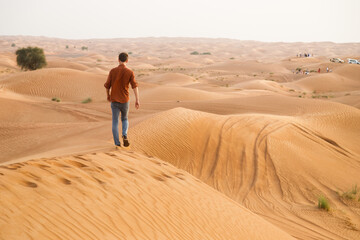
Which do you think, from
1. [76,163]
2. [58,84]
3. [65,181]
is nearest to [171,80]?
[58,84]

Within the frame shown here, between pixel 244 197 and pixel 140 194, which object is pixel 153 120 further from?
pixel 140 194

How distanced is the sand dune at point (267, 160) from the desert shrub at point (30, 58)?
33.6m

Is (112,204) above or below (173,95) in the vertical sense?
above

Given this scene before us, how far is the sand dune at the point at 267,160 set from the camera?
6.64 meters

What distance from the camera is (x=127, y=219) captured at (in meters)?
3.36

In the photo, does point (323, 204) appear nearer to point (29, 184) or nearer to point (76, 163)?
point (76, 163)

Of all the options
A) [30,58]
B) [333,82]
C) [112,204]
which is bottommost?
[333,82]

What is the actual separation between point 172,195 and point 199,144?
4604 mm

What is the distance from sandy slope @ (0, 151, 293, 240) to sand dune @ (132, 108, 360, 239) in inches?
83.5

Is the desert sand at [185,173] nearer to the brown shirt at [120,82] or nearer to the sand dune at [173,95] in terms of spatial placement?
the brown shirt at [120,82]

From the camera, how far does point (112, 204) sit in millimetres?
3502

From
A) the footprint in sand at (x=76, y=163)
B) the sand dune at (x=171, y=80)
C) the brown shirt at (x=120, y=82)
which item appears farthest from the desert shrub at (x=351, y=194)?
the sand dune at (x=171, y=80)

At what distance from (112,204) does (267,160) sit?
6130 millimetres

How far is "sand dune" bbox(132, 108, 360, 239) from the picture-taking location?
664 cm
